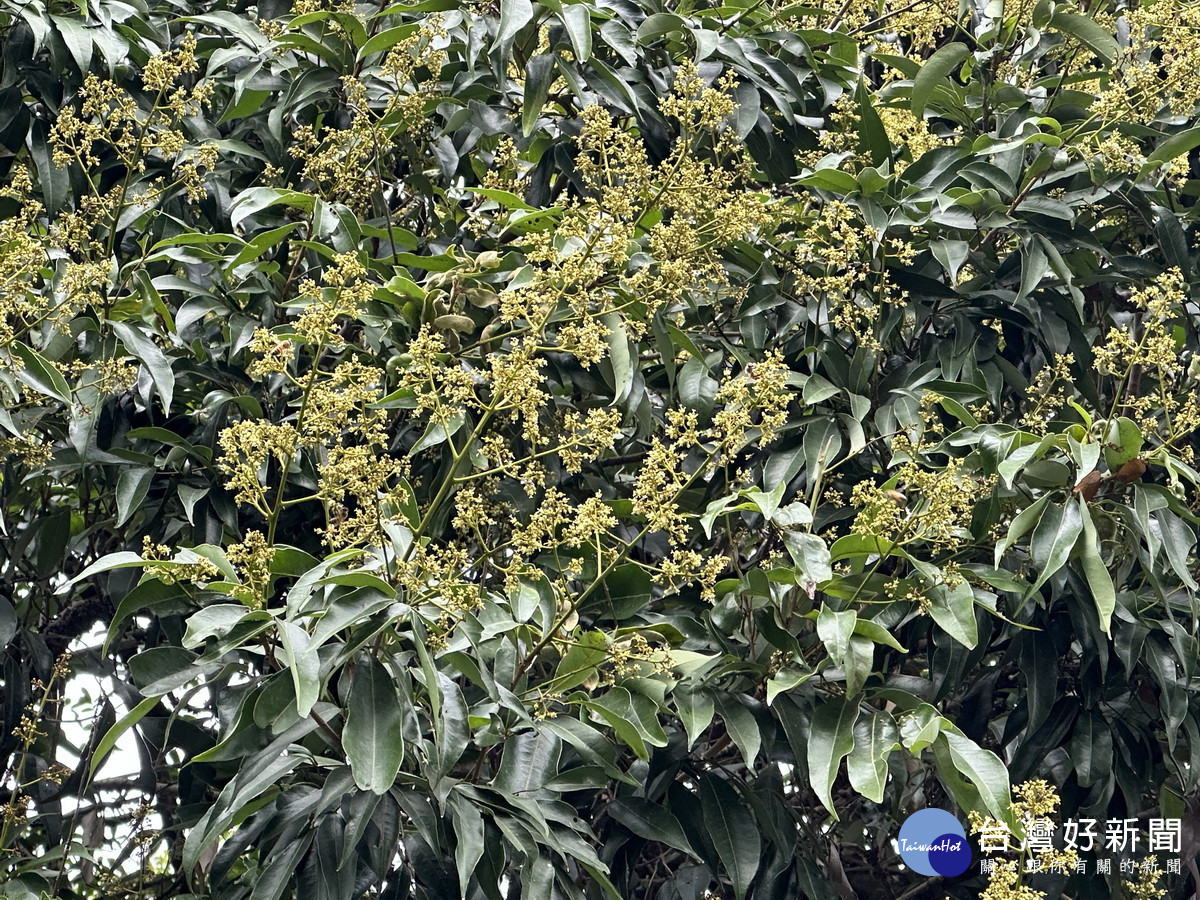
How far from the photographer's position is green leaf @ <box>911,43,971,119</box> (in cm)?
183

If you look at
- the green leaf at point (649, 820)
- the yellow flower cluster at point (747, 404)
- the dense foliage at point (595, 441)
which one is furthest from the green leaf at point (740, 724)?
the yellow flower cluster at point (747, 404)

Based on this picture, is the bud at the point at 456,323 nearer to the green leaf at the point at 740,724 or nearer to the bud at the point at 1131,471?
the green leaf at the point at 740,724

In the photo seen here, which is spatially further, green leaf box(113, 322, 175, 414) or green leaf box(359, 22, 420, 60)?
green leaf box(359, 22, 420, 60)

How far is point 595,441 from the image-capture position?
1361 mm

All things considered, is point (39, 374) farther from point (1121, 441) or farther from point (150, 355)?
point (1121, 441)

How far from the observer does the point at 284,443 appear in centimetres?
127

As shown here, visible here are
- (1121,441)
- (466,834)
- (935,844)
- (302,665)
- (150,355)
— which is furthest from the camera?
(935,844)

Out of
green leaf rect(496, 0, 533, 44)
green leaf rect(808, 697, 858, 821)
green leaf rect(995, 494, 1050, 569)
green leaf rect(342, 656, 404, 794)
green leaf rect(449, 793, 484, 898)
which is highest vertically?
green leaf rect(496, 0, 533, 44)

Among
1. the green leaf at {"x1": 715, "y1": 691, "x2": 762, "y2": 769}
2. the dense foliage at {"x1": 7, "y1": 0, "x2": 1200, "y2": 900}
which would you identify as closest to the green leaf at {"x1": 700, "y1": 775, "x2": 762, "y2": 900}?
the dense foliage at {"x1": 7, "y1": 0, "x2": 1200, "y2": 900}

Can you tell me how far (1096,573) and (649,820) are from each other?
555 millimetres

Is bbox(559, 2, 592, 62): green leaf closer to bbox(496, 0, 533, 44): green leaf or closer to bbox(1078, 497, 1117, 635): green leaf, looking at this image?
bbox(496, 0, 533, 44): green leaf

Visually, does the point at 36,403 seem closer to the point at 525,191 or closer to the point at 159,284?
the point at 159,284

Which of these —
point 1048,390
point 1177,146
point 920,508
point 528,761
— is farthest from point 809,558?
point 1177,146

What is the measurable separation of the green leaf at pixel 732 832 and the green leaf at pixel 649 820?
0.11 feet
